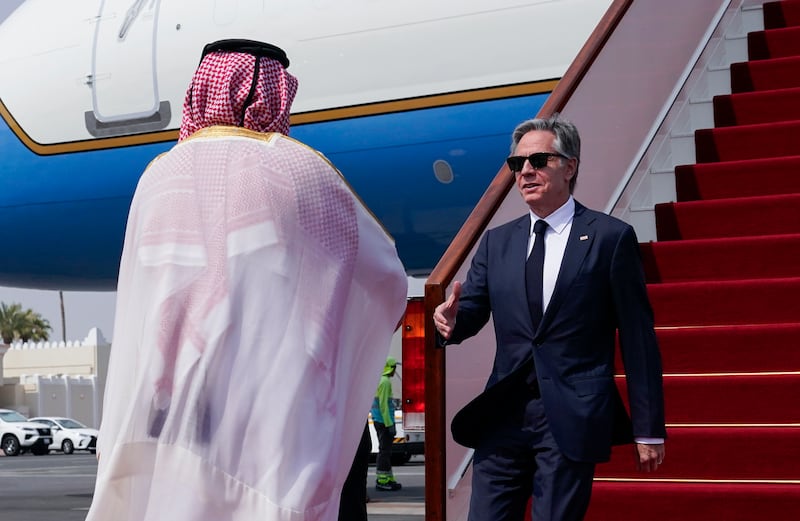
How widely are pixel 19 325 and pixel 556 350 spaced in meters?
71.9

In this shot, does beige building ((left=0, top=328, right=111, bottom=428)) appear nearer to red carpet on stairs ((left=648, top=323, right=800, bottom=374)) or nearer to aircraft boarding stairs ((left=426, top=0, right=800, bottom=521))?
aircraft boarding stairs ((left=426, top=0, right=800, bottom=521))

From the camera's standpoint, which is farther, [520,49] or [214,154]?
[520,49]

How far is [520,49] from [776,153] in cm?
220

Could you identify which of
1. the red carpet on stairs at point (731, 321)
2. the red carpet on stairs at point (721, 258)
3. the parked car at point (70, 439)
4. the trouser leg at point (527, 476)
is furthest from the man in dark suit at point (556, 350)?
the parked car at point (70, 439)

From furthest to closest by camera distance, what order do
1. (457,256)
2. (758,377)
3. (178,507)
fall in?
(758,377) → (457,256) → (178,507)

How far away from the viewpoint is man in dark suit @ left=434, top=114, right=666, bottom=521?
3.30 meters

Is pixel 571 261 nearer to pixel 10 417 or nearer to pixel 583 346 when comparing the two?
pixel 583 346

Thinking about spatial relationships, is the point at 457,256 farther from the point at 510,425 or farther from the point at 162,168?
the point at 162,168

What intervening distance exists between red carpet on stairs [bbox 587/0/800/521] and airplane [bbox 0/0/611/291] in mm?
1701

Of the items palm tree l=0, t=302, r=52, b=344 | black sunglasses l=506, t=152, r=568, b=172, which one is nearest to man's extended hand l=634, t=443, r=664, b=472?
black sunglasses l=506, t=152, r=568, b=172

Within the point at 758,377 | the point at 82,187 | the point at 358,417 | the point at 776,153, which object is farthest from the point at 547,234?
the point at 82,187

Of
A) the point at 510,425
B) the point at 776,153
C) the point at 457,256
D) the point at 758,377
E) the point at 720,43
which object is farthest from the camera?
the point at 720,43

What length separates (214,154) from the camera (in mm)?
2871

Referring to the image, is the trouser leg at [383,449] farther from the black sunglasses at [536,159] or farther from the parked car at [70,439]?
the parked car at [70,439]
